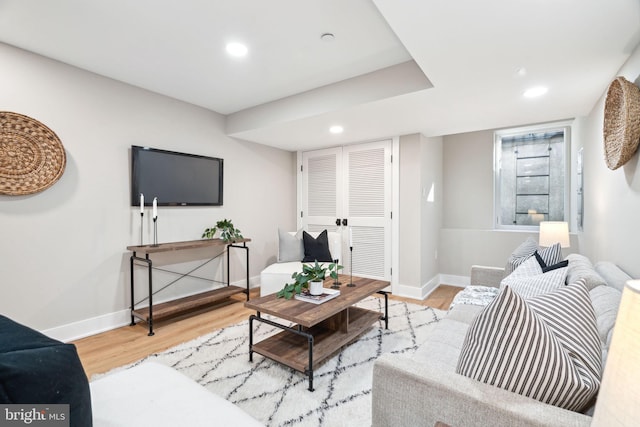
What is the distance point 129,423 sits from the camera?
91cm

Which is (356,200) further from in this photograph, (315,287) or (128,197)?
(128,197)

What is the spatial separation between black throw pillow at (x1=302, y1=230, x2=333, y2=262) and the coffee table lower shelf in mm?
1359

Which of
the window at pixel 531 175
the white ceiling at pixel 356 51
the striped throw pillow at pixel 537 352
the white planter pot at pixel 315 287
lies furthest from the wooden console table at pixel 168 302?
the window at pixel 531 175

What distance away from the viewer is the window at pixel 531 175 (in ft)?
12.8

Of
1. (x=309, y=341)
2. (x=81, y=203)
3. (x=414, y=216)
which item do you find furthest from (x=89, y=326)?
(x=414, y=216)

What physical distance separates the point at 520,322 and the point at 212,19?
7.47 feet

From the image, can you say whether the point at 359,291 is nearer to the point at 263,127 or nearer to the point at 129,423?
the point at 129,423

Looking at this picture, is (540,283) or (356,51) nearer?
(540,283)

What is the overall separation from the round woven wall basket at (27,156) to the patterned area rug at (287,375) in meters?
1.64

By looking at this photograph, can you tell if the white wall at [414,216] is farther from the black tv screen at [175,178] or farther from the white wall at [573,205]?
the black tv screen at [175,178]

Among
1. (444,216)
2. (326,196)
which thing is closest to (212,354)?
(326,196)

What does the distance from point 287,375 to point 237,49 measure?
2407 millimetres

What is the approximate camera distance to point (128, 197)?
2.94 m

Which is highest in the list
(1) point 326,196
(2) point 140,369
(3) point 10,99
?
(3) point 10,99
